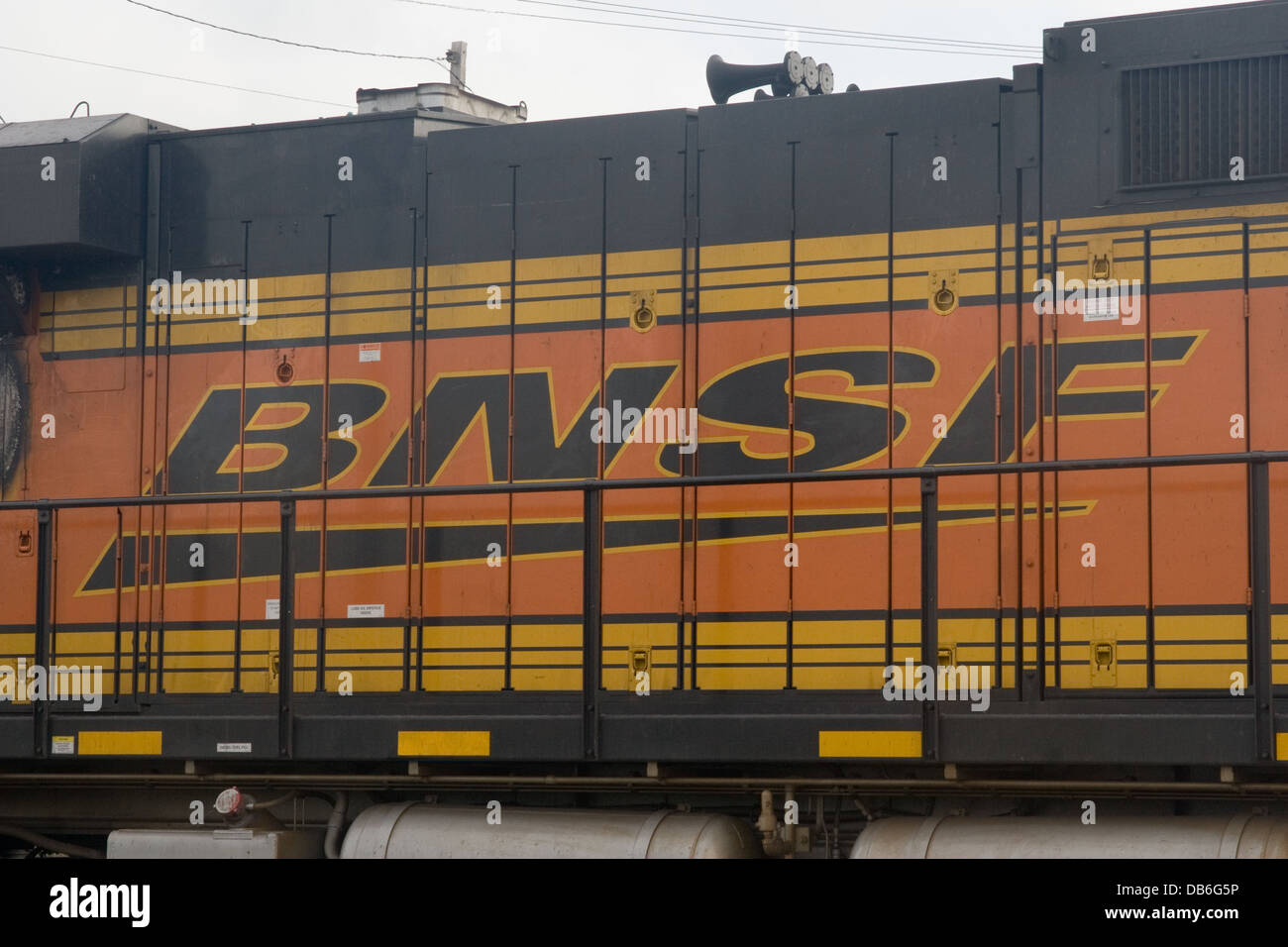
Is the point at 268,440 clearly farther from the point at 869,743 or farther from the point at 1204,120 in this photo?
the point at 1204,120

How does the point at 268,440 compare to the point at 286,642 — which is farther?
the point at 268,440

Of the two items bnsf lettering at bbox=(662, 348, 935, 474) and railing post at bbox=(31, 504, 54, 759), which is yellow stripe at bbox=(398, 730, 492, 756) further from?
railing post at bbox=(31, 504, 54, 759)

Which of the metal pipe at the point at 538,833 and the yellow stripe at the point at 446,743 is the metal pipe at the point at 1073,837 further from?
the yellow stripe at the point at 446,743

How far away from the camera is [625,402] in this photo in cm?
693

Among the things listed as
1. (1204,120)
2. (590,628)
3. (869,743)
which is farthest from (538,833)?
(1204,120)

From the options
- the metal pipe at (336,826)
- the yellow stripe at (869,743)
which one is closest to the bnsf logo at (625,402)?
the yellow stripe at (869,743)

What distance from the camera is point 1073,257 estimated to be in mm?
6391

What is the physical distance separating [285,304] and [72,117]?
4.92 ft

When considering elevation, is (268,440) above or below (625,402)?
below

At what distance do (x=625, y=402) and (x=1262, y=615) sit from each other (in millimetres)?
2864

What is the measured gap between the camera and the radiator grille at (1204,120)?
6.15 metres

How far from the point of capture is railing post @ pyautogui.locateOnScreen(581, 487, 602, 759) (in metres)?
6.06

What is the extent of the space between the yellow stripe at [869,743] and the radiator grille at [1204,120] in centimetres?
248

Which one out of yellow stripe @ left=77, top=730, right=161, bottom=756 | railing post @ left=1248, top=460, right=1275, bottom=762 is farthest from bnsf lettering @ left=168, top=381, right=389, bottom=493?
railing post @ left=1248, top=460, right=1275, bottom=762
